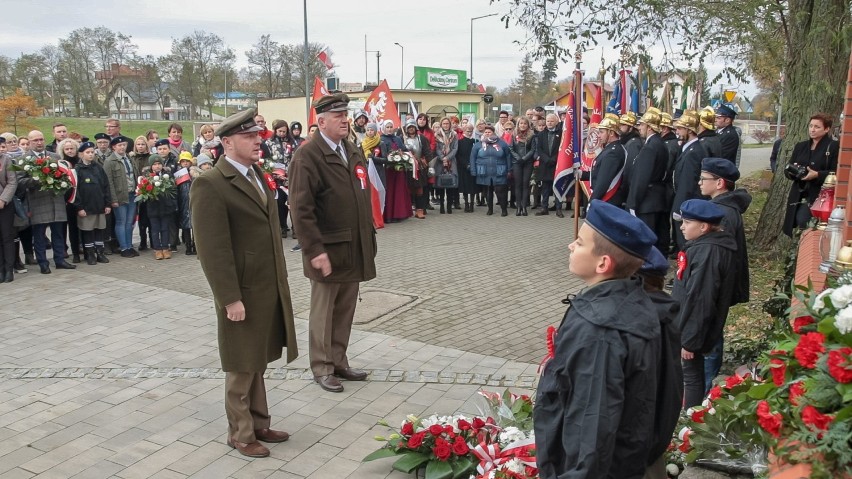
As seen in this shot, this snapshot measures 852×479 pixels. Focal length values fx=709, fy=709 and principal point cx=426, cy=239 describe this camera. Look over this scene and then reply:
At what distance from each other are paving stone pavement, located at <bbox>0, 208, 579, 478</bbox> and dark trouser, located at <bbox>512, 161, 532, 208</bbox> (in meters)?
4.45

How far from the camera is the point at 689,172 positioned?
876 centimetres

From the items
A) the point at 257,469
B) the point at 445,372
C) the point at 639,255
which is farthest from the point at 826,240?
the point at 257,469

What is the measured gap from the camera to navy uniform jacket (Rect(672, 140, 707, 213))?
8750 mm

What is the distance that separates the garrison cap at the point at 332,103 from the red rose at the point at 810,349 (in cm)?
376

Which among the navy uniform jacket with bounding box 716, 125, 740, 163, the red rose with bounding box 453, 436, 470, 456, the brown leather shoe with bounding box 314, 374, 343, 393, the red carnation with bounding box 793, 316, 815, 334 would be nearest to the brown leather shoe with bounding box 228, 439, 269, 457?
the brown leather shoe with bounding box 314, 374, 343, 393

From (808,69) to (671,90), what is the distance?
6687mm

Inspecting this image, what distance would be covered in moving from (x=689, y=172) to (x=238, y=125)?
6.27m

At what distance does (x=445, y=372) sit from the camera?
5.94 meters

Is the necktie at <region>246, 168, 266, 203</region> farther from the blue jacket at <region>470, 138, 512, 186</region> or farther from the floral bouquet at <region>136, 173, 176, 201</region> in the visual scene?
the blue jacket at <region>470, 138, 512, 186</region>

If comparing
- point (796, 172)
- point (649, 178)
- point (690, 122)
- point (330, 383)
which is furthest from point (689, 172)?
point (330, 383)

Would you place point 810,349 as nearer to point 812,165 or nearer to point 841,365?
point 841,365

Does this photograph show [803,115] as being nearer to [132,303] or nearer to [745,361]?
[745,361]

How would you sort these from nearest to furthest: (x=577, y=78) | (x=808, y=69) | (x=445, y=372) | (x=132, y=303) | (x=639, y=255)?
(x=639, y=255)
(x=445, y=372)
(x=132, y=303)
(x=808, y=69)
(x=577, y=78)

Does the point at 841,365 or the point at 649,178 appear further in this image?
the point at 649,178
